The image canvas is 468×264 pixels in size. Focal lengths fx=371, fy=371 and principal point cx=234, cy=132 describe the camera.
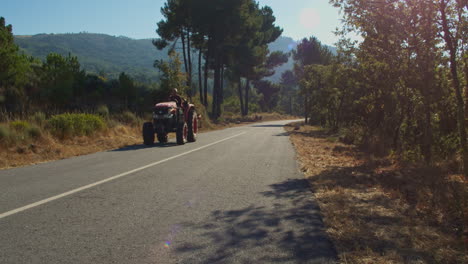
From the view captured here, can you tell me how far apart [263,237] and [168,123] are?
1137 centimetres

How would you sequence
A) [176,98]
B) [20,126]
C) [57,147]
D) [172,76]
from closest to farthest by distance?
[57,147]
[20,126]
[176,98]
[172,76]

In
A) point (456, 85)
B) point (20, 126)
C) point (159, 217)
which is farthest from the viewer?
point (20, 126)

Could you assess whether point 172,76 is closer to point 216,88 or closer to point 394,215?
point 216,88

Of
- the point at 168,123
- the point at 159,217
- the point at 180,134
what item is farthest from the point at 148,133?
the point at 159,217

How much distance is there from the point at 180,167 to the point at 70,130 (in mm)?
7529

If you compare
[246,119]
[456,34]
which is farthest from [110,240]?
[246,119]

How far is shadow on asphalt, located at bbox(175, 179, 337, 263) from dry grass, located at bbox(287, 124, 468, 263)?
0.68ft

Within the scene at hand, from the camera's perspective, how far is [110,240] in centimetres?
367

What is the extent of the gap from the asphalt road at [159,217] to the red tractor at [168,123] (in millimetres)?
6477

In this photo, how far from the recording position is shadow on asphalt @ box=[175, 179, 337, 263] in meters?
3.31

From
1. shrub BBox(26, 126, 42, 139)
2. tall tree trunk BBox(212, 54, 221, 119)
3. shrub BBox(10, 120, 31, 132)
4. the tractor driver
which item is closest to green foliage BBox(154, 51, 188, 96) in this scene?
tall tree trunk BBox(212, 54, 221, 119)

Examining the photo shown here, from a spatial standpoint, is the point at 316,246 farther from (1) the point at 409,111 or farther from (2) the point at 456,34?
(1) the point at 409,111

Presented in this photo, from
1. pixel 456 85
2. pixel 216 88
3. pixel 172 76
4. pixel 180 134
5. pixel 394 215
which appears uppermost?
→ pixel 172 76

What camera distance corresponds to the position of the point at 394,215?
15.3 feet
